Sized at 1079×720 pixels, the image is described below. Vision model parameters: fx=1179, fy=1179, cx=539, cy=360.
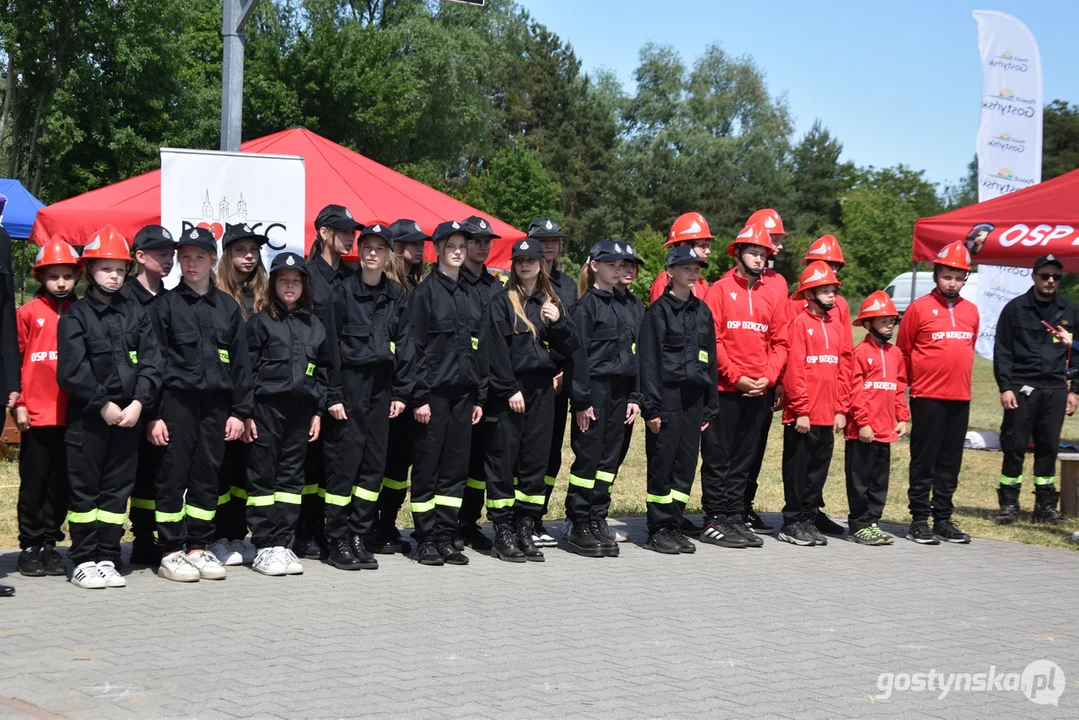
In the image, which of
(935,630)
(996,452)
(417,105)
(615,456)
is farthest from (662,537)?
(417,105)

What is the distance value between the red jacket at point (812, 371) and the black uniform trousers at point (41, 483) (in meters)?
5.30

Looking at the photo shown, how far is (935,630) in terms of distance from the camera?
685 cm

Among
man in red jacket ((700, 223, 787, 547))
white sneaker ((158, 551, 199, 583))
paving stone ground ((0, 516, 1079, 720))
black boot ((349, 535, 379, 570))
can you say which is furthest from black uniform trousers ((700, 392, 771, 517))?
white sneaker ((158, 551, 199, 583))

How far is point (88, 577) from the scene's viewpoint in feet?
22.9

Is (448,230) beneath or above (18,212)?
beneath

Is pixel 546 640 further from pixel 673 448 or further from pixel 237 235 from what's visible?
pixel 237 235

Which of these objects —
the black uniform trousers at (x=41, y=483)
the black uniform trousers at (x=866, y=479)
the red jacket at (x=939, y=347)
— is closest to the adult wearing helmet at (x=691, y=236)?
the black uniform trousers at (x=866, y=479)

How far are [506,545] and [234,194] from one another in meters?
3.27

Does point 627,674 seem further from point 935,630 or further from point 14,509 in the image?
point 14,509

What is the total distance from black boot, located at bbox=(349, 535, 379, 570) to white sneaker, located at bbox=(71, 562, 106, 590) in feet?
5.43

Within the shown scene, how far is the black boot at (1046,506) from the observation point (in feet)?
35.9

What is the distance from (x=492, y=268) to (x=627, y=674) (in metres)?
9.36

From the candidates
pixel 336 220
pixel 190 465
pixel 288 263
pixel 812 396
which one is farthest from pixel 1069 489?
pixel 190 465

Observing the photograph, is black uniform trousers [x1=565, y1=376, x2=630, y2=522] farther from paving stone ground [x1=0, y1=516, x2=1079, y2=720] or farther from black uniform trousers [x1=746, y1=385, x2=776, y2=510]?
black uniform trousers [x1=746, y1=385, x2=776, y2=510]
